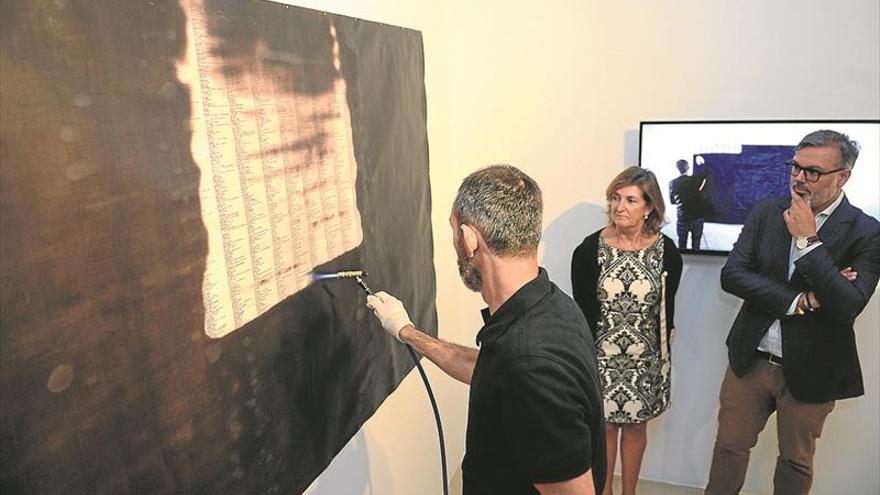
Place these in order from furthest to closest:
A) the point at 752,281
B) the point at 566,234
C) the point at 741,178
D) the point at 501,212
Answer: the point at 566,234 < the point at 741,178 < the point at 752,281 < the point at 501,212

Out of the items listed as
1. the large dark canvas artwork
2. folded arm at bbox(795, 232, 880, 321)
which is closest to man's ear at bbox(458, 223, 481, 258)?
the large dark canvas artwork

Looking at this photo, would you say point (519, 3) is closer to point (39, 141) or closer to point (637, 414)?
point (637, 414)

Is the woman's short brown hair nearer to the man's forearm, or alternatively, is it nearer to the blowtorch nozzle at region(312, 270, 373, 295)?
the man's forearm

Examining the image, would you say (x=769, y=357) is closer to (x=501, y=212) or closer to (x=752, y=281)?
(x=752, y=281)

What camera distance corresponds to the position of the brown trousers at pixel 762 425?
2.28 m

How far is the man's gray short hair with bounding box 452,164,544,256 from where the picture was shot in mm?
1291

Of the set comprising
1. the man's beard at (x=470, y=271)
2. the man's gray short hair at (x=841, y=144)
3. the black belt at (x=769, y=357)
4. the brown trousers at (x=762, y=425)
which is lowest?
the brown trousers at (x=762, y=425)

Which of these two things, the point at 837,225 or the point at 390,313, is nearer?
the point at 390,313

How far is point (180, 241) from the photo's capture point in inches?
40.2

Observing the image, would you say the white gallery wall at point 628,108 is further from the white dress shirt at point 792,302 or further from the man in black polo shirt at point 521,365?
the man in black polo shirt at point 521,365

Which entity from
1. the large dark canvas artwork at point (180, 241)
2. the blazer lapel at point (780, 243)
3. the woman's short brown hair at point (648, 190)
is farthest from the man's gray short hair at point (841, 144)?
the large dark canvas artwork at point (180, 241)

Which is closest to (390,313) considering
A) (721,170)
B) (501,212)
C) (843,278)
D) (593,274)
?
(501,212)

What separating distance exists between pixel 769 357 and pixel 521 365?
60.2 inches

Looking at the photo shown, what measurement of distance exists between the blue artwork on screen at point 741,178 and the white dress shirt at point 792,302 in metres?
0.33
